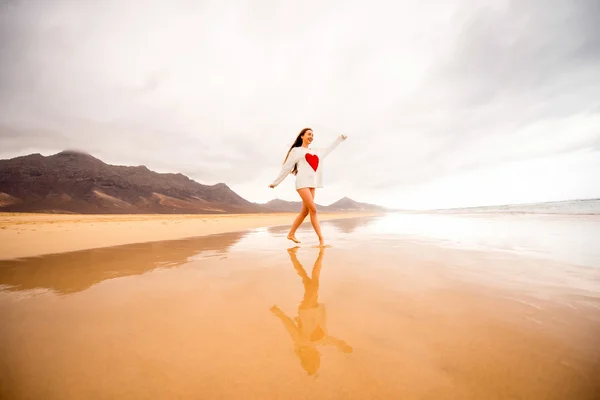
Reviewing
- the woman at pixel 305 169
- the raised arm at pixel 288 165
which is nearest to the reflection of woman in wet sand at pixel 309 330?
the woman at pixel 305 169

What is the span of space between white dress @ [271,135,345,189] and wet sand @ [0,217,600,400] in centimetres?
280

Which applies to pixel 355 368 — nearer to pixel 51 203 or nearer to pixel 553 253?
pixel 553 253

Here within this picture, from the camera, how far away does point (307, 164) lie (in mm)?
5375

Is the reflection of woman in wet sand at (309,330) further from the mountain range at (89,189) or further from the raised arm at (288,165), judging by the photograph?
the mountain range at (89,189)

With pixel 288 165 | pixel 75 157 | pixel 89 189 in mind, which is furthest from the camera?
pixel 75 157

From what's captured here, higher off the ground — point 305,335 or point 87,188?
point 87,188

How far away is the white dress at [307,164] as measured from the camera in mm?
5344

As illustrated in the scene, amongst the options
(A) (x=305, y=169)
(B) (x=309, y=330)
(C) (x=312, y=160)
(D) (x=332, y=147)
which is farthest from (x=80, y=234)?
(B) (x=309, y=330)

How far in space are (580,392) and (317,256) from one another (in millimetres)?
3115

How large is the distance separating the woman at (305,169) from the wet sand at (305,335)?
97.4 inches

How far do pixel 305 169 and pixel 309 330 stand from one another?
13.6 feet

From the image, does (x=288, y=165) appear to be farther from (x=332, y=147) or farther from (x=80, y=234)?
(x=80, y=234)

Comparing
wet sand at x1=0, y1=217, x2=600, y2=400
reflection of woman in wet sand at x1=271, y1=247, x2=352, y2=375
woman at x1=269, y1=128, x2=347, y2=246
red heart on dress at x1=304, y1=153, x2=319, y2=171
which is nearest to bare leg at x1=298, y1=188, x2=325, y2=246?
woman at x1=269, y1=128, x2=347, y2=246

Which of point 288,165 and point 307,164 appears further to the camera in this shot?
point 288,165
